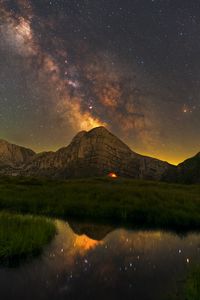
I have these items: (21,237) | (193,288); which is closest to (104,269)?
(21,237)

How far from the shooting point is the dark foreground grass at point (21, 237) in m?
18.9

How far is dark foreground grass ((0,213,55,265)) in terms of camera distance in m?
18.9

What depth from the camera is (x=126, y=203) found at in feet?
133

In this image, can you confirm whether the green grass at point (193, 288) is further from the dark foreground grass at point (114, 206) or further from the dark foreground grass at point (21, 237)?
the dark foreground grass at point (114, 206)

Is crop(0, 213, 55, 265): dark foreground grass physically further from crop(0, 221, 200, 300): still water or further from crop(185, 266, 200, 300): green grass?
crop(185, 266, 200, 300): green grass

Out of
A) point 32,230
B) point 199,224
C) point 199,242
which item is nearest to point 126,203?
point 199,224

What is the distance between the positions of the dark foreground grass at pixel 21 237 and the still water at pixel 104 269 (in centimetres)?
77

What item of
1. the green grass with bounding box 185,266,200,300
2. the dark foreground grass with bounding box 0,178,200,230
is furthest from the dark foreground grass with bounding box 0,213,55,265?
the green grass with bounding box 185,266,200,300

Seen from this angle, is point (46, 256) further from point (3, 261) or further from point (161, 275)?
point (161, 275)

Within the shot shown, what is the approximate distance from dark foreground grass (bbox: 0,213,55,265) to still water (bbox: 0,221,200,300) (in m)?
0.77

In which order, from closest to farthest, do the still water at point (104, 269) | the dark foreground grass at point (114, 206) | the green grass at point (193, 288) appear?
1. the green grass at point (193, 288)
2. the still water at point (104, 269)
3. the dark foreground grass at point (114, 206)

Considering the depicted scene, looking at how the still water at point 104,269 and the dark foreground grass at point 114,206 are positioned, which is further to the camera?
the dark foreground grass at point 114,206

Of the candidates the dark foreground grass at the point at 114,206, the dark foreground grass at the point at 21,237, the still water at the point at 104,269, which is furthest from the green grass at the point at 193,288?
the dark foreground grass at the point at 114,206

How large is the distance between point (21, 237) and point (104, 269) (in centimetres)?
568
